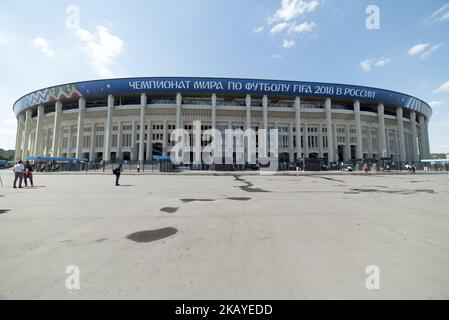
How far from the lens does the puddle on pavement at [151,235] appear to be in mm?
4121

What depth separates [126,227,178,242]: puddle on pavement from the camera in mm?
4121

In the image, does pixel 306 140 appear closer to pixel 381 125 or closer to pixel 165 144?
pixel 381 125

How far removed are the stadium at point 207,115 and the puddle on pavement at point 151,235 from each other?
4583 centimetres

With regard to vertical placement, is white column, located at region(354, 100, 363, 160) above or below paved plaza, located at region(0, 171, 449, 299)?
above

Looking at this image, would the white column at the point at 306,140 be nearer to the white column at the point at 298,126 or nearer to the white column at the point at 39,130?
the white column at the point at 298,126

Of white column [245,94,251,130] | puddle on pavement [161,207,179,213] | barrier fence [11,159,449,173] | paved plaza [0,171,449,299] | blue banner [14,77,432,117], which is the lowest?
paved plaza [0,171,449,299]

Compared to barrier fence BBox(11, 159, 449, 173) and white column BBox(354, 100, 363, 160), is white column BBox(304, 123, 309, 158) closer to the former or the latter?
barrier fence BBox(11, 159, 449, 173)

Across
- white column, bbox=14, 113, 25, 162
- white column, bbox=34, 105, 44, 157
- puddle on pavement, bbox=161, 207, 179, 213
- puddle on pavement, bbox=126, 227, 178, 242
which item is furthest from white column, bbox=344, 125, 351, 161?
white column, bbox=14, 113, 25, 162

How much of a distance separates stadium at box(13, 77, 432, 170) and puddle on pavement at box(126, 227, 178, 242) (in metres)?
45.8

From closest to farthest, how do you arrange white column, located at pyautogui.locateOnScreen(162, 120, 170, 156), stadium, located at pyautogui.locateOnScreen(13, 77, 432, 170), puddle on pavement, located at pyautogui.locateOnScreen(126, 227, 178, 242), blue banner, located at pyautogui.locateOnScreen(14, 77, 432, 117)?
1. puddle on pavement, located at pyautogui.locateOnScreen(126, 227, 178, 242)
2. blue banner, located at pyautogui.locateOnScreen(14, 77, 432, 117)
3. stadium, located at pyautogui.locateOnScreen(13, 77, 432, 170)
4. white column, located at pyautogui.locateOnScreen(162, 120, 170, 156)

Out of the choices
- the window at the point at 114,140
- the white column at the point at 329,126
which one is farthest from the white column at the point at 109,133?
the white column at the point at 329,126

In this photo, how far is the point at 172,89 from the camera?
157ft

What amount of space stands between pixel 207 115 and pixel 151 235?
48.6 m

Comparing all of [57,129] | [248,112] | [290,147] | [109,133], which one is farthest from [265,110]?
[57,129]
